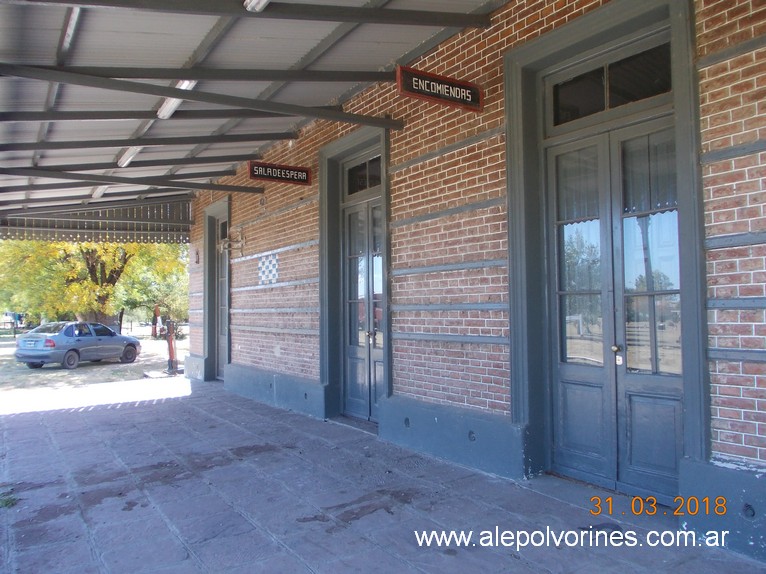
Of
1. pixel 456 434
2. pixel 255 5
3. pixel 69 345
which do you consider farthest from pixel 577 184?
pixel 69 345

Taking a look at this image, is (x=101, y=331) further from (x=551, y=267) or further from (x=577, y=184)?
(x=577, y=184)

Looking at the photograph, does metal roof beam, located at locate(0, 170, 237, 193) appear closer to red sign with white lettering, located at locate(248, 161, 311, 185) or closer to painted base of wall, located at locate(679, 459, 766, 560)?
red sign with white lettering, located at locate(248, 161, 311, 185)

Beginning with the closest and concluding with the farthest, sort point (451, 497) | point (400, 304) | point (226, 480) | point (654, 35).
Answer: point (654, 35) < point (451, 497) < point (226, 480) < point (400, 304)

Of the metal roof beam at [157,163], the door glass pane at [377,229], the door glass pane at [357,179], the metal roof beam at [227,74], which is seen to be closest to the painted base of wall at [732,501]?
the door glass pane at [377,229]

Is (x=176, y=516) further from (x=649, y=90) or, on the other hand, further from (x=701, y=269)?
(x=649, y=90)

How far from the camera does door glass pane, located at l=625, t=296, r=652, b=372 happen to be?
15.0ft

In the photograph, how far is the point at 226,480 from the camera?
5.44 m

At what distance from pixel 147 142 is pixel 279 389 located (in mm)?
4186

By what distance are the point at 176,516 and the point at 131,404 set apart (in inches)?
245

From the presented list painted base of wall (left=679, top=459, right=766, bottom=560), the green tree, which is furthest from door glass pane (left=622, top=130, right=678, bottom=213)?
the green tree

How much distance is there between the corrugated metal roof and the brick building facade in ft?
2.38

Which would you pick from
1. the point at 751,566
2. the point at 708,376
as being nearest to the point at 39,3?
the point at 708,376

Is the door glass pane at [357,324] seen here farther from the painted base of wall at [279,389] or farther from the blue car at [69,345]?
the blue car at [69,345]
